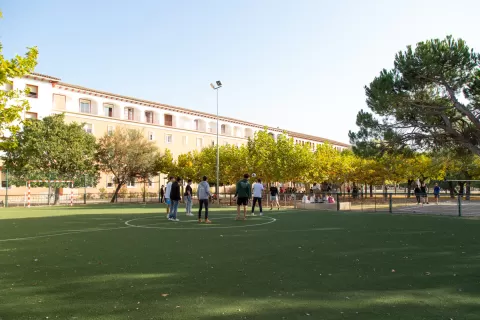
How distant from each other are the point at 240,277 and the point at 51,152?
33.9m

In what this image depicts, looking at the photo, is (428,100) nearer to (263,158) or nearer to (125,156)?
(263,158)

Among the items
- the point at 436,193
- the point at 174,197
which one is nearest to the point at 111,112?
the point at 174,197

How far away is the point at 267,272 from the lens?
6809mm

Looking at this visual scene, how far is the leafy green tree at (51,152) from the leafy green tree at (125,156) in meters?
2.79

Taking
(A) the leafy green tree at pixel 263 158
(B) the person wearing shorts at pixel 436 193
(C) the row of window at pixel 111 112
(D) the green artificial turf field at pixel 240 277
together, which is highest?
(C) the row of window at pixel 111 112

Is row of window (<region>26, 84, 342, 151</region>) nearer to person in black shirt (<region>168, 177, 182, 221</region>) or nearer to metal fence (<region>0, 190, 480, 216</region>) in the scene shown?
metal fence (<region>0, 190, 480, 216</region>)

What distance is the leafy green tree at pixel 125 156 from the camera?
4047 cm

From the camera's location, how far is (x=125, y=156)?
40438 millimetres

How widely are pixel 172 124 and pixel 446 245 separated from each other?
5645 centimetres

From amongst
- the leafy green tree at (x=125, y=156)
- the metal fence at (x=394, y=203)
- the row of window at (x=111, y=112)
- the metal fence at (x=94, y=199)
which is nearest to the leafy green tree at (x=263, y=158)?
the metal fence at (x=94, y=199)

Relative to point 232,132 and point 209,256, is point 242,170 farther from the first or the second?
point 232,132

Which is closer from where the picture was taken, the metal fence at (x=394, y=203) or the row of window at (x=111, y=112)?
the metal fence at (x=394, y=203)

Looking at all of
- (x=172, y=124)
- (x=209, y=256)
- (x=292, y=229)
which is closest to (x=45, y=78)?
(x=172, y=124)

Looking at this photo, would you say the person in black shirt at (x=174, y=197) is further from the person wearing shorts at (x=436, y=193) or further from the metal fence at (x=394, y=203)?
the person wearing shorts at (x=436, y=193)
